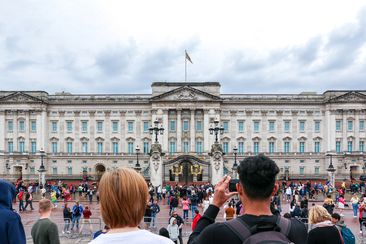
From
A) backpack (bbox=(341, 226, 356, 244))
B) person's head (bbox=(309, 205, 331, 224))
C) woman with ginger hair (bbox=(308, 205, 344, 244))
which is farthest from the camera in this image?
backpack (bbox=(341, 226, 356, 244))

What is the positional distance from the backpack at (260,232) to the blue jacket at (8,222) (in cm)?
261

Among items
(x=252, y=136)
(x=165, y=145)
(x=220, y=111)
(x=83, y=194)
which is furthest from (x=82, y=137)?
(x=83, y=194)

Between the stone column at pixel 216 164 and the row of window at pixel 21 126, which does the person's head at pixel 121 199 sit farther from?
the row of window at pixel 21 126

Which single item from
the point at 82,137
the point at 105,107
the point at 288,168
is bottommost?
the point at 288,168

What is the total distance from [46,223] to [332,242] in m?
4.23

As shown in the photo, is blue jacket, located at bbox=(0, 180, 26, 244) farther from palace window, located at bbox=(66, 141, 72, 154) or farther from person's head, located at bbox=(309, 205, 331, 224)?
palace window, located at bbox=(66, 141, 72, 154)

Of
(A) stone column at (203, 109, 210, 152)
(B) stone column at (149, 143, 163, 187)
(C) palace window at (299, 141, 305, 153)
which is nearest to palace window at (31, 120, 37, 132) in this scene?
(A) stone column at (203, 109, 210, 152)

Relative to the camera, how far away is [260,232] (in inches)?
138

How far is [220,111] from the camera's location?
7669 cm

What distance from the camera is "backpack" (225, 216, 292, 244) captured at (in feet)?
11.3

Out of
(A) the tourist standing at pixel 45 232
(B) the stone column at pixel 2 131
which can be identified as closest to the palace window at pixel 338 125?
(B) the stone column at pixel 2 131

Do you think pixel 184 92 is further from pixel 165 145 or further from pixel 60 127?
pixel 60 127

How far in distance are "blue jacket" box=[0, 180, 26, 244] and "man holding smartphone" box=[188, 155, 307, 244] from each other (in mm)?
2153

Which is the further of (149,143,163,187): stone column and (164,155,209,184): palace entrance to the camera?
(164,155,209,184): palace entrance
